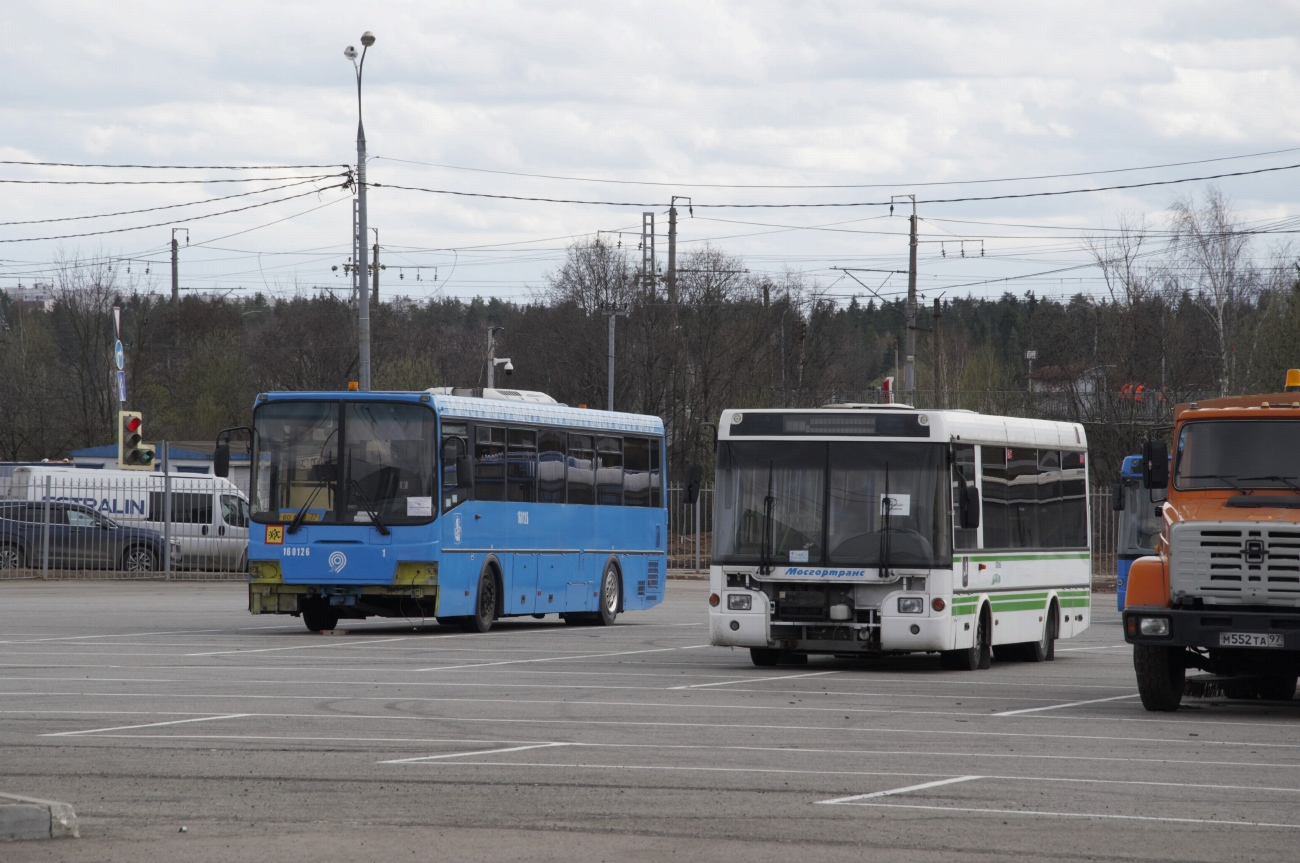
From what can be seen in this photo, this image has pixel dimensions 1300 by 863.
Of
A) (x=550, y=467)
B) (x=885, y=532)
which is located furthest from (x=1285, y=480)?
(x=550, y=467)

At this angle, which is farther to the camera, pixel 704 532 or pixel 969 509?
pixel 704 532

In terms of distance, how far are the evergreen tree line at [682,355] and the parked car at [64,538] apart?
2396cm

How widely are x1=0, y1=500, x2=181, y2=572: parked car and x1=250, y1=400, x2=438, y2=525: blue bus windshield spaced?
742 inches

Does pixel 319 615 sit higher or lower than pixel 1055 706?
higher

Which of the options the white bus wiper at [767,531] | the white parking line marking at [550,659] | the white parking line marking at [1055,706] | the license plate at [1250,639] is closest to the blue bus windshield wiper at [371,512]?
the white parking line marking at [550,659]

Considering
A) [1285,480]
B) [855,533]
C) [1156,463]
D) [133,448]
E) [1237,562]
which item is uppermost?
[133,448]

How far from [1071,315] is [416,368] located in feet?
88.4

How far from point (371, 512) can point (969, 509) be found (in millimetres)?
8158

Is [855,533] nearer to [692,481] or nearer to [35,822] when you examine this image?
[692,481]

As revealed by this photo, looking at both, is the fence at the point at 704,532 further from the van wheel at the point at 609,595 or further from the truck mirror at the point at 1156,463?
the truck mirror at the point at 1156,463

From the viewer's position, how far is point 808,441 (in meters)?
19.0

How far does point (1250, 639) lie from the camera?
47.4 feet

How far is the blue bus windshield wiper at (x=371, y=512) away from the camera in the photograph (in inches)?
930

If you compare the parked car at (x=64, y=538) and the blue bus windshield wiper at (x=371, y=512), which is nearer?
the blue bus windshield wiper at (x=371, y=512)
